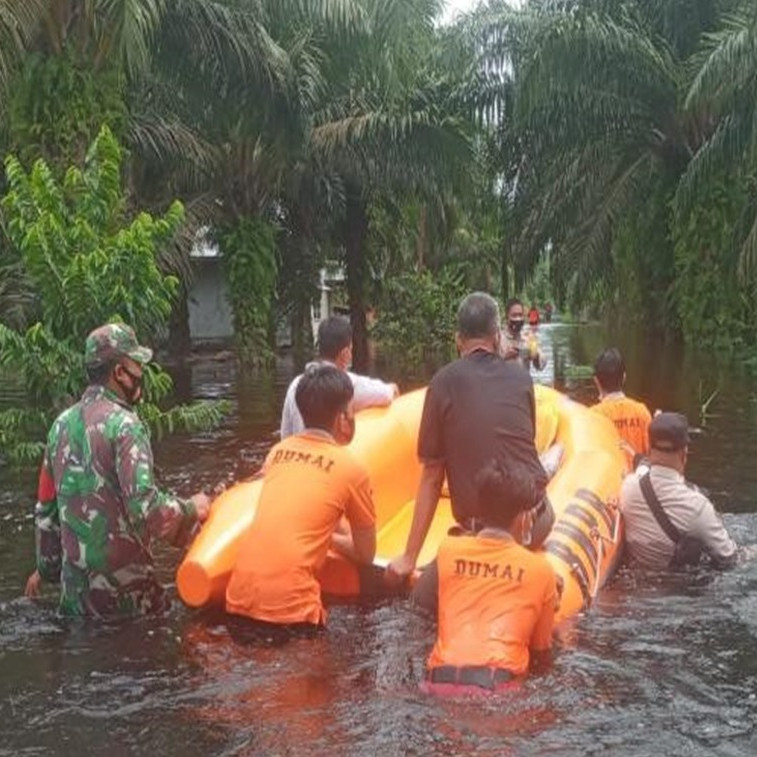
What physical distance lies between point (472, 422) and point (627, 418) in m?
3.74

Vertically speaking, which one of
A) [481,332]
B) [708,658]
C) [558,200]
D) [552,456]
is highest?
[558,200]

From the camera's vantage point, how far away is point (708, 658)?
5.87 meters

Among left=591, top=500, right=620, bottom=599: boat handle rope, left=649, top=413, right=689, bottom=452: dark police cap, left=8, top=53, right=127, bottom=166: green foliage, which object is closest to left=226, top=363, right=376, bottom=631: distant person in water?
left=591, top=500, right=620, bottom=599: boat handle rope

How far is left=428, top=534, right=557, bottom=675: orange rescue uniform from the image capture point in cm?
517

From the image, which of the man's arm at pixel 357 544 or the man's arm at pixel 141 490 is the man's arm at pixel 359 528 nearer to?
the man's arm at pixel 357 544

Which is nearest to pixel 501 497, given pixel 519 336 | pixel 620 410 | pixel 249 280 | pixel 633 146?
pixel 620 410

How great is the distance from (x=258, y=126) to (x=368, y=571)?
1305 centimetres

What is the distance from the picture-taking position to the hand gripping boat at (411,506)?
637cm

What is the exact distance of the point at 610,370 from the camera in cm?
911

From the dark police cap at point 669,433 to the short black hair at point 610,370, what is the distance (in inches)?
69.3

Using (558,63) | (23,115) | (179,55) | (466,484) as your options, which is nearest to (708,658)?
(466,484)

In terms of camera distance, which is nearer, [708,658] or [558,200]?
[708,658]

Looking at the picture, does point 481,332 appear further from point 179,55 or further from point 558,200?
point 558,200

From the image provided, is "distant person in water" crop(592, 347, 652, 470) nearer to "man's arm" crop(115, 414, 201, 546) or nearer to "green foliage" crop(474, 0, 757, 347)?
"man's arm" crop(115, 414, 201, 546)
